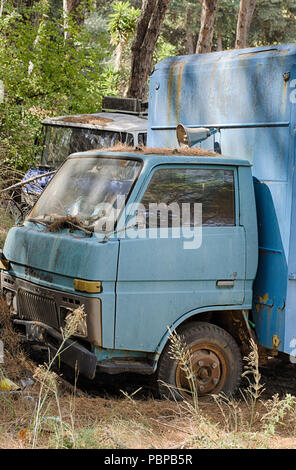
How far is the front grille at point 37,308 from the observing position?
214 inches

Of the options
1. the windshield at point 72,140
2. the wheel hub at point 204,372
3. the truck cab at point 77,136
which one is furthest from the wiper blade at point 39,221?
the windshield at point 72,140

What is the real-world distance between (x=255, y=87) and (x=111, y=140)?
24.2ft

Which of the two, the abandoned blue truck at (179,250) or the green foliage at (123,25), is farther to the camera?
the green foliage at (123,25)

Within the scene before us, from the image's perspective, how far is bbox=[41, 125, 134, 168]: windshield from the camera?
42.7ft

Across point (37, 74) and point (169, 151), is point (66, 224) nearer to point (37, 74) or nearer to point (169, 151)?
point (169, 151)

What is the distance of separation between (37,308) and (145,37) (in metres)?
11.7

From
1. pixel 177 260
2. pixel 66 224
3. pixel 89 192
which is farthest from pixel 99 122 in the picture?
pixel 177 260

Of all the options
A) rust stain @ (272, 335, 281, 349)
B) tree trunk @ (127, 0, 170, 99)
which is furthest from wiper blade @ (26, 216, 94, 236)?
tree trunk @ (127, 0, 170, 99)

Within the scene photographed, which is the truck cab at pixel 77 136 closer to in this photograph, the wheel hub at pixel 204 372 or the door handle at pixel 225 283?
the door handle at pixel 225 283

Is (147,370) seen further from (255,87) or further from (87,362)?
(255,87)

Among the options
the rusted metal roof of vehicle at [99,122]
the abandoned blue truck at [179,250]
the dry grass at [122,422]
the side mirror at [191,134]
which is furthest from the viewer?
the rusted metal roof of vehicle at [99,122]

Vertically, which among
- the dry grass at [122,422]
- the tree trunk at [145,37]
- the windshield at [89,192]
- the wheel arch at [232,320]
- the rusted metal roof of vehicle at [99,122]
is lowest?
the dry grass at [122,422]

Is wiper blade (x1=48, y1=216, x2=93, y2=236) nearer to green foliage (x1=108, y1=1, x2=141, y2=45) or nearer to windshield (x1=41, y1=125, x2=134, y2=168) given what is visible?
windshield (x1=41, y1=125, x2=134, y2=168)
